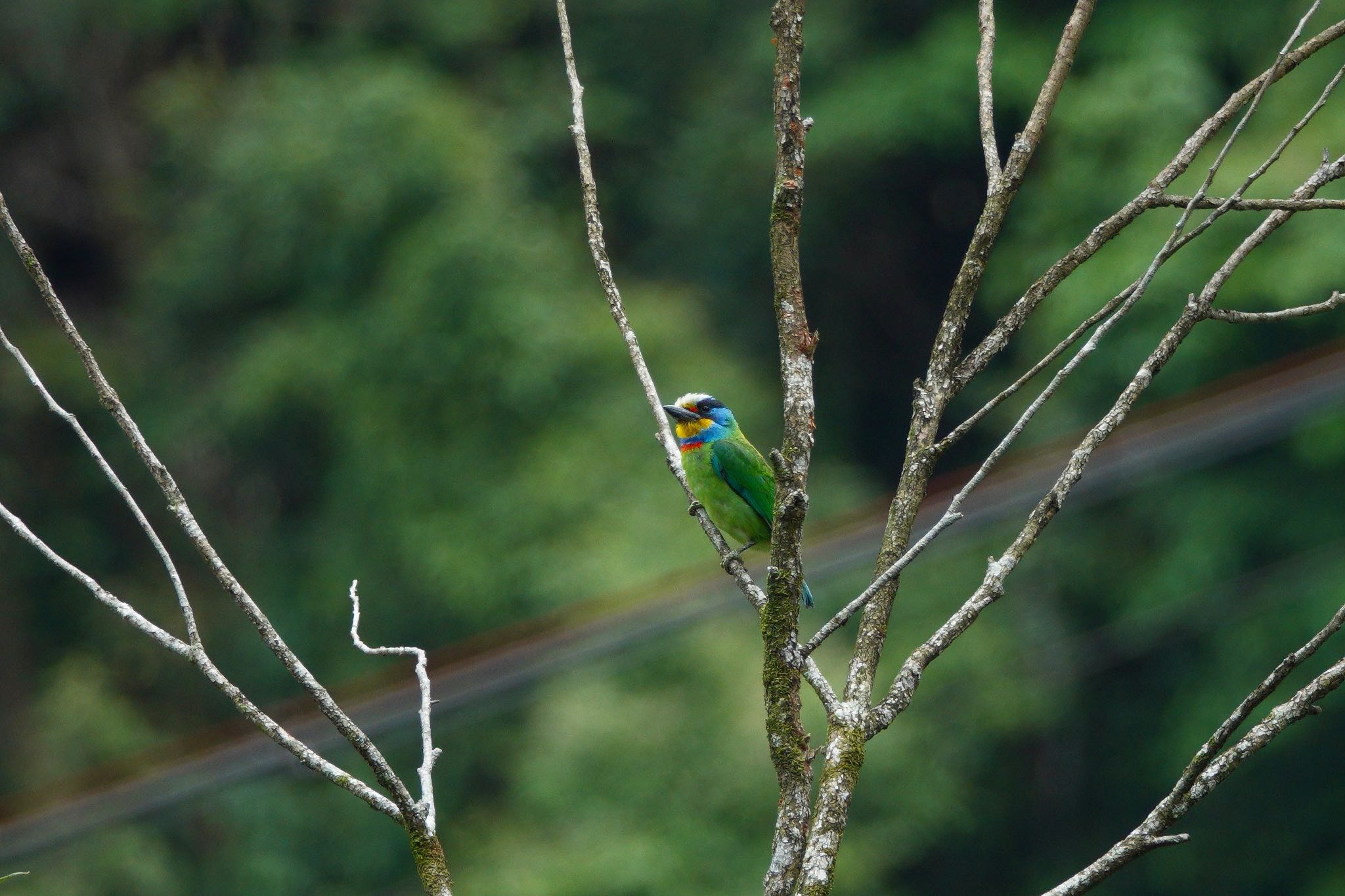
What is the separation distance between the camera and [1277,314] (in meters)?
1.73

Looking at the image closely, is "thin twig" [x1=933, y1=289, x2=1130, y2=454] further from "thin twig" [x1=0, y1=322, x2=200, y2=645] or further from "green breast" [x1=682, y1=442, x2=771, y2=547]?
"green breast" [x1=682, y1=442, x2=771, y2=547]

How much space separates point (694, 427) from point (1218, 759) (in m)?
3.35

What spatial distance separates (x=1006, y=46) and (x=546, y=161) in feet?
14.6

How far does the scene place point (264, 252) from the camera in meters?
12.9

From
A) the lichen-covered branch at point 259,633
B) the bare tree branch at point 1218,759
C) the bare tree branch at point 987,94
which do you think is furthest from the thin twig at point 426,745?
the bare tree branch at point 987,94

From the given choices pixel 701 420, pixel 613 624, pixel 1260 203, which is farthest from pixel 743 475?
pixel 1260 203

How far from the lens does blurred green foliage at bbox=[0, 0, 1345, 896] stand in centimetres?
991

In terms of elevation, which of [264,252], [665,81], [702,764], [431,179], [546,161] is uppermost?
[665,81]

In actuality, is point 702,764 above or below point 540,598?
below

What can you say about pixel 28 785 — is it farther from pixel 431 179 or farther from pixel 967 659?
pixel 967 659

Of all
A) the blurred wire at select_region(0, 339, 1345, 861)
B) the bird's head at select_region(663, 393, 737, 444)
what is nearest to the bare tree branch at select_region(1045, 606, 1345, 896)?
the blurred wire at select_region(0, 339, 1345, 861)

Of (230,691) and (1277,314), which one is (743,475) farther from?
(230,691)

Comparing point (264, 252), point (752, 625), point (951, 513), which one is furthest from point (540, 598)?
point (951, 513)

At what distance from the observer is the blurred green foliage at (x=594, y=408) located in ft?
32.5
